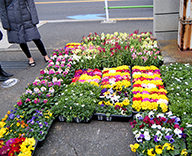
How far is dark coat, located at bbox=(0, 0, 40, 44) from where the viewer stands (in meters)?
4.39

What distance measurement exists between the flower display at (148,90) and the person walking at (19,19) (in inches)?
100

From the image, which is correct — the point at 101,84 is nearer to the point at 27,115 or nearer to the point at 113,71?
the point at 113,71

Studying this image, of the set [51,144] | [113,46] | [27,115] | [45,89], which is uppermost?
[113,46]

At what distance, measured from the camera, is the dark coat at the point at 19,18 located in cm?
439

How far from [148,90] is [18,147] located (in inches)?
90.1

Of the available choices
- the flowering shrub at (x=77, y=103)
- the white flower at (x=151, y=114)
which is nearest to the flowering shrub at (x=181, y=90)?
the white flower at (x=151, y=114)

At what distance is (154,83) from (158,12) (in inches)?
89.5

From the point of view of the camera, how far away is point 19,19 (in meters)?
4.49

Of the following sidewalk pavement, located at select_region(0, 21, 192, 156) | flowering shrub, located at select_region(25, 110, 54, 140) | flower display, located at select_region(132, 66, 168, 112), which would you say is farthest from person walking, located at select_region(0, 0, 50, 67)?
flower display, located at select_region(132, 66, 168, 112)

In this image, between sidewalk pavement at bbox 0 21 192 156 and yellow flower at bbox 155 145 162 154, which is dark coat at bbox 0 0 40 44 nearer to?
sidewalk pavement at bbox 0 21 192 156

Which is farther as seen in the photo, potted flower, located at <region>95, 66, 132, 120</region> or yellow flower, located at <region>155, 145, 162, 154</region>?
potted flower, located at <region>95, 66, 132, 120</region>

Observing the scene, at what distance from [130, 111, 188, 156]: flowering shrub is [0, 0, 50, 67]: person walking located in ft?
10.4

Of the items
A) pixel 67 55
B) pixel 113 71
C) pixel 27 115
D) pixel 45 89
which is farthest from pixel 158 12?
pixel 27 115

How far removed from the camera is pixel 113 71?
4.23 metres
